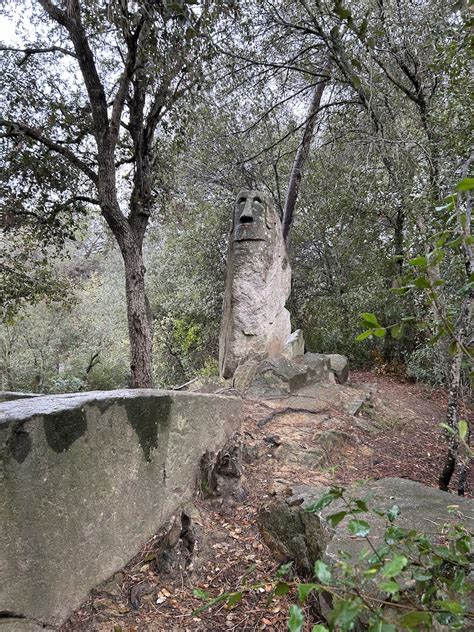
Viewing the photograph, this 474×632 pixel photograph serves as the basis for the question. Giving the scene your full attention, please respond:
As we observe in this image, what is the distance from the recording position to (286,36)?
585 cm

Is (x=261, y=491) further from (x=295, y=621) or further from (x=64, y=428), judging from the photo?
(x=295, y=621)

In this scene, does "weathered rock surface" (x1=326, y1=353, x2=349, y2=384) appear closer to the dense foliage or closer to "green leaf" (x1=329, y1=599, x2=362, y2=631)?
the dense foliage

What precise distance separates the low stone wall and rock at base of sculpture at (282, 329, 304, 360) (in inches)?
135

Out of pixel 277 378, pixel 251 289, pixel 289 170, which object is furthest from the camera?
pixel 289 170

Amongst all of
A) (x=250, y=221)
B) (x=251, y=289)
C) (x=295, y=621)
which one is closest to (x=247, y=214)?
(x=250, y=221)

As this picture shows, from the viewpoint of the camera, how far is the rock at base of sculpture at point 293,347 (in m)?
5.97

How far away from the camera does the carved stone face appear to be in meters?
5.63

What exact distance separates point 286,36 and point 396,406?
5.50 meters

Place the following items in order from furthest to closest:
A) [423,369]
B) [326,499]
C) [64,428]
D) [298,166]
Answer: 1. [298,166]
2. [423,369]
3. [64,428]
4. [326,499]

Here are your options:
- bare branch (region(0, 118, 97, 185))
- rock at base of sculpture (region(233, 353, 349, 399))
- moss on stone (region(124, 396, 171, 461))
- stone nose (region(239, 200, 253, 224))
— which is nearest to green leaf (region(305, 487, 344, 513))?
moss on stone (region(124, 396, 171, 461))

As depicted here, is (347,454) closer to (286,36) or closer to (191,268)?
(286,36)

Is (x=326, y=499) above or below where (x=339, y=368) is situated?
above

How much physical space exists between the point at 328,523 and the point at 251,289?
3.76 meters

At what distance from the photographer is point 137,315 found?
21.5ft
